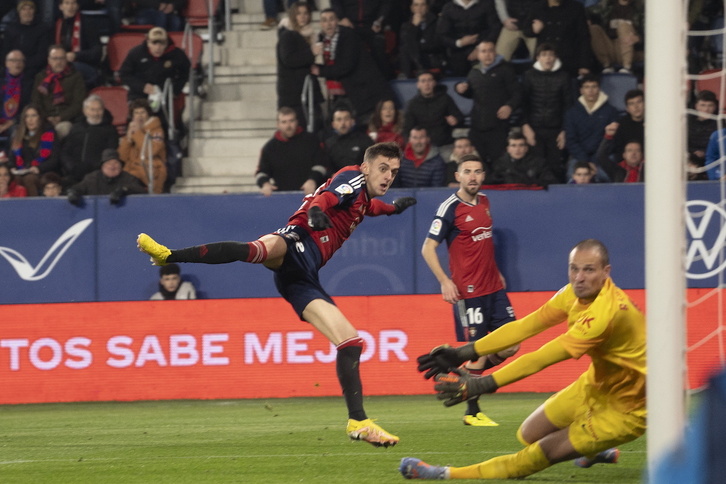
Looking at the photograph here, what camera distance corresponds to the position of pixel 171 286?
12188mm

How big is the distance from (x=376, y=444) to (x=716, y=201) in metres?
6.44

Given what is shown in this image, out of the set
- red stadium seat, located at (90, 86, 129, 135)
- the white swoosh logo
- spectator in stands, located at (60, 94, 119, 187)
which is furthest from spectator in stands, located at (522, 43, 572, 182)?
red stadium seat, located at (90, 86, 129, 135)

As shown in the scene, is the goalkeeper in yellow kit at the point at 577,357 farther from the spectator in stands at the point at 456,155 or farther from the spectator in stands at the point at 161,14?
the spectator in stands at the point at 161,14

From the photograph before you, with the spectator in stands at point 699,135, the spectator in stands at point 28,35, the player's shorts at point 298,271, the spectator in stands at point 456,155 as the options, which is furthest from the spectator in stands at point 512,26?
the player's shorts at point 298,271

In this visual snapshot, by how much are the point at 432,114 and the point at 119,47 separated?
5011 millimetres

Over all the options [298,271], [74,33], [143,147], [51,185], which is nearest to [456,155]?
[143,147]

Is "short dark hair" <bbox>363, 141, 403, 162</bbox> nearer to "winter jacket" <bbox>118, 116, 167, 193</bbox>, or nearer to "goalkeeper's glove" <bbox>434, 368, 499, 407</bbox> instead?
"goalkeeper's glove" <bbox>434, 368, 499, 407</bbox>

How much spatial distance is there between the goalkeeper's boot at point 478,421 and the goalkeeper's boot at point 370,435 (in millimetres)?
1960

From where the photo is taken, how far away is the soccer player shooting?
6.99 metres

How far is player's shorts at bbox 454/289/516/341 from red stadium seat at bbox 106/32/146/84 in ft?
25.7

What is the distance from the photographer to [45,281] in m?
12.5

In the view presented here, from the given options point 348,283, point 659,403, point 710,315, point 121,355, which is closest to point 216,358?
point 121,355

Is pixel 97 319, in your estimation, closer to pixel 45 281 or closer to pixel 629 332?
pixel 45 281

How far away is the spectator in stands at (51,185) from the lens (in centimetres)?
1284
